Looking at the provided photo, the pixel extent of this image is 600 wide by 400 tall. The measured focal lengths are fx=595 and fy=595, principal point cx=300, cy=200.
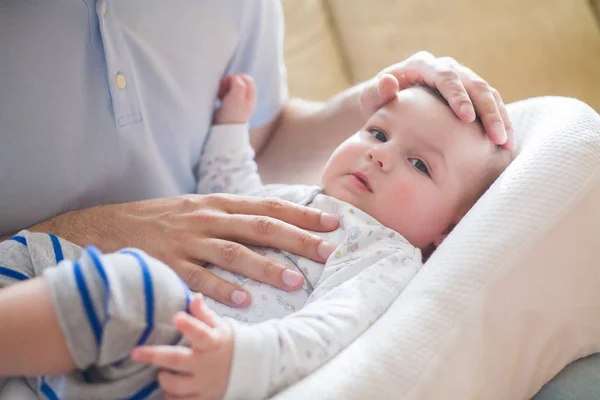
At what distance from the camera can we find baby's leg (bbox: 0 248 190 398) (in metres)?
0.62

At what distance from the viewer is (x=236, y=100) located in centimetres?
115

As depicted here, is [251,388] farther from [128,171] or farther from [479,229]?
[128,171]

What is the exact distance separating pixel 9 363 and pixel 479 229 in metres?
0.59

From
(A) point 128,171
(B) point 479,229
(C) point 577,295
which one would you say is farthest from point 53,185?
(C) point 577,295

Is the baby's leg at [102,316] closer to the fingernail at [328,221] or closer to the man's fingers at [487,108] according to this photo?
the fingernail at [328,221]

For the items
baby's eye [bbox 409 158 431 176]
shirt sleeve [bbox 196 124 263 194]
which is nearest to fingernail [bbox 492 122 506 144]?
baby's eye [bbox 409 158 431 176]

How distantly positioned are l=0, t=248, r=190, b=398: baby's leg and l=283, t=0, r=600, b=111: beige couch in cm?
136

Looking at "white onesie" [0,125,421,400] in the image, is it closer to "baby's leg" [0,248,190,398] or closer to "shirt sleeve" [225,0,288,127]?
"baby's leg" [0,248,190,398]

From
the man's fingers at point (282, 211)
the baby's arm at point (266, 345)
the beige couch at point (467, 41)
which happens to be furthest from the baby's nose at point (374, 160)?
the beige couch at point (467, 41)

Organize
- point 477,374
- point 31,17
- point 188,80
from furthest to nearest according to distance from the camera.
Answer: point 188,80 → point 31,17 → point 477,374

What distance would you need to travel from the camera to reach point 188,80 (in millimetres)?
1077

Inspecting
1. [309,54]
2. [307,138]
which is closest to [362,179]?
[307,138]

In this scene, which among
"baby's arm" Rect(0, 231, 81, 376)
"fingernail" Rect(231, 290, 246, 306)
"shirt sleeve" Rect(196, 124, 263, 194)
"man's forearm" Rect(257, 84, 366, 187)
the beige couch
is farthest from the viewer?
the beige couch

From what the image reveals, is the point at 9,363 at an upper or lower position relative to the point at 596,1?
lower
